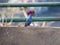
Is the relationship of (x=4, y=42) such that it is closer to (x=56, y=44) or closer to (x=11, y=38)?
(x=11, y=38)

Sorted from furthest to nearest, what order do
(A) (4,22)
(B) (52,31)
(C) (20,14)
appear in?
(C) (20,14) → (A) (4,22) → (B) (52,31)

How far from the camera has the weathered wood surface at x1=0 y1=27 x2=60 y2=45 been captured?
2020 mm

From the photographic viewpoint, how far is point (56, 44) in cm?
202

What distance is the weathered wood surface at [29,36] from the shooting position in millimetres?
2020

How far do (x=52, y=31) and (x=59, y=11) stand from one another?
4.06 ft

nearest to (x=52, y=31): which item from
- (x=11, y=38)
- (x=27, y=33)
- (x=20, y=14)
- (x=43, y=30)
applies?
(x=43, y=30)

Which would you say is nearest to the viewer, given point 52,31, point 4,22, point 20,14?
point 52,31

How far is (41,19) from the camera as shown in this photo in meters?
2.22

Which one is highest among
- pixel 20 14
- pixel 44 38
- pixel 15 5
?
pixel 15 5

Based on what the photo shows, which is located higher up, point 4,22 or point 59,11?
point 4,22

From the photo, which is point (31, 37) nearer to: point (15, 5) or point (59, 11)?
point (15, 5)

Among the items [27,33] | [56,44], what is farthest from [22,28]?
[56,44]

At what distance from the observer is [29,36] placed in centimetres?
203

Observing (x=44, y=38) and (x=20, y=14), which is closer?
(x=44, y=38)
